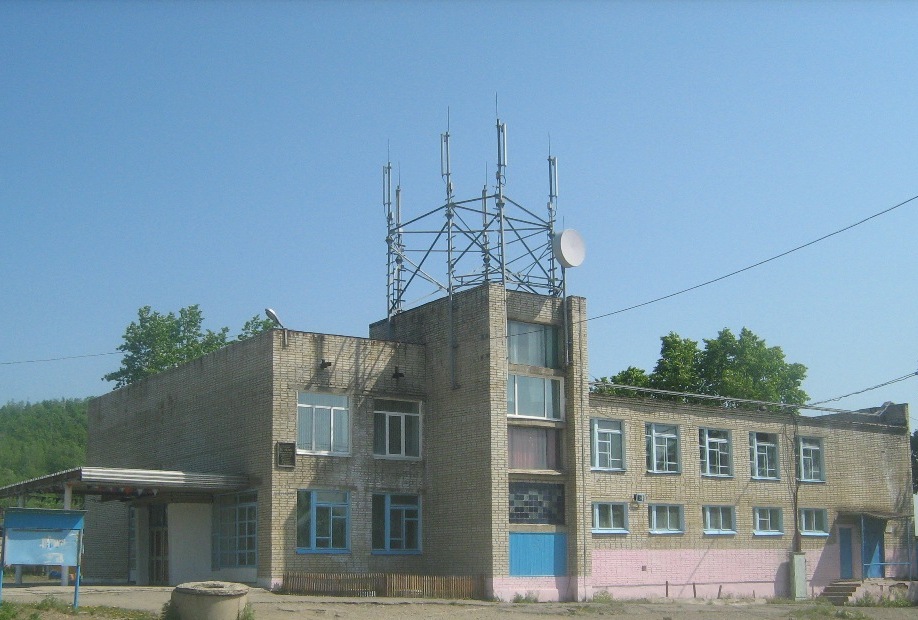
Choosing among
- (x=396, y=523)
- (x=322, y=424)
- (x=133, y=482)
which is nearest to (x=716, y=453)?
(x=396, y=523)

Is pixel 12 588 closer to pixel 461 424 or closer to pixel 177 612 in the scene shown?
pixel 177 612

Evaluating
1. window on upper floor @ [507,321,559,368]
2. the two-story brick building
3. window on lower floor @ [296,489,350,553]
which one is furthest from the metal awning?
window on upper floor @ [507,321,559,368]

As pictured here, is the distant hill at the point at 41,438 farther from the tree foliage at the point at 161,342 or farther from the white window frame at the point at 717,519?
the white window frame at the point at 717,519

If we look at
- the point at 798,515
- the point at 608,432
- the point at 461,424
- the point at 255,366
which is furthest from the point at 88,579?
the point at 798,515

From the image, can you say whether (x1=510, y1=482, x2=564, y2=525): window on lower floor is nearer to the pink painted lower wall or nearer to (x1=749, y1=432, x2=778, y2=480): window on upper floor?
the pink painted lower wall

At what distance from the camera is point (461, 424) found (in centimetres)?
3084

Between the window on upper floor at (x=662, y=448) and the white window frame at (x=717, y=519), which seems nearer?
the window on upper floor at (x=662, y=448)

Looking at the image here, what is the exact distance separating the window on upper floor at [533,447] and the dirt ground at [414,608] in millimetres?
3907

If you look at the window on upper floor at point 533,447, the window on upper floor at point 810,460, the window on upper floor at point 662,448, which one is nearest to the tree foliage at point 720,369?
the window on upper floor at point 810,460

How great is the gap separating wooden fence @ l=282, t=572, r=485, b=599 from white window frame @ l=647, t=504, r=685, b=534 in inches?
299

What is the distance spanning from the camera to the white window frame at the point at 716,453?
36031 mm

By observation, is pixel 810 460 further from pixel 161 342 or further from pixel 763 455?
pixel 161 342

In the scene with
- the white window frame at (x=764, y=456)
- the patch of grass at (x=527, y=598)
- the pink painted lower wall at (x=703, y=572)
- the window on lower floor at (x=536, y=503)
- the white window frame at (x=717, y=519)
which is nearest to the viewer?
the patch of grass at (x=527, y=598)

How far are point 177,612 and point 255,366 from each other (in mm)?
10557
